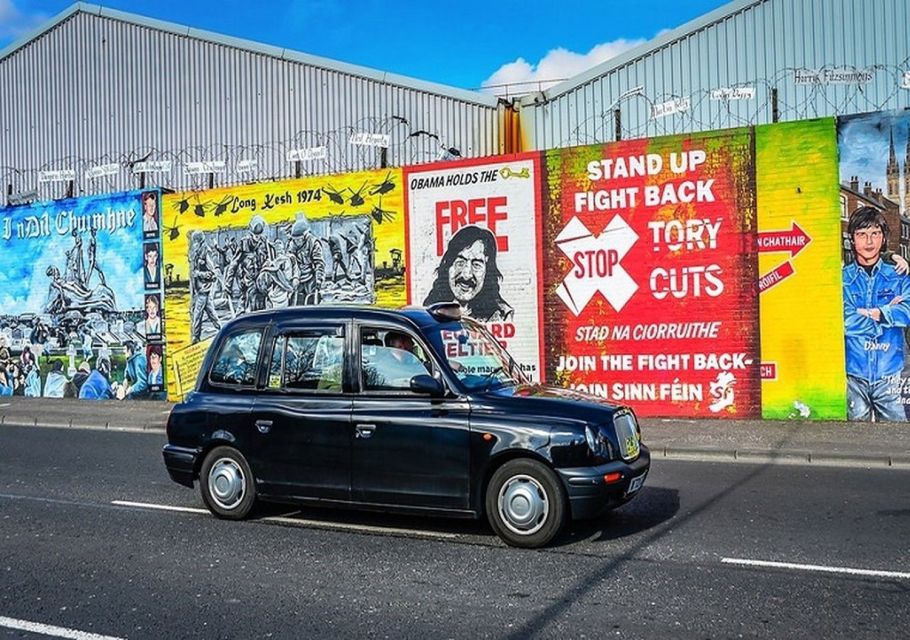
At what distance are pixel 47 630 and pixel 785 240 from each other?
1198 cm

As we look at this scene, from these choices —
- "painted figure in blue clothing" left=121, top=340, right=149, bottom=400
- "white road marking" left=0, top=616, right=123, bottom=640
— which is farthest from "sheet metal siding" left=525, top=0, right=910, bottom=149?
"white road marking" left=0, top=616, right=123, bottom=640

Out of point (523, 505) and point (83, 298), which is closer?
point (523, 505)

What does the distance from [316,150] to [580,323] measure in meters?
6.70

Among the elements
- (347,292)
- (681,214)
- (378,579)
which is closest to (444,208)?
(347,292)

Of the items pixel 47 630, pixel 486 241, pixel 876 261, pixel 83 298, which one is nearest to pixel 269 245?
pixel 486 241

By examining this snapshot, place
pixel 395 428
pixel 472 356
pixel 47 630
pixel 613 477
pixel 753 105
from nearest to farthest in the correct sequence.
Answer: pixel 47 630 → pixel 613 477 → pixel 395 428 → pixel 472 356 → pixel 753 105

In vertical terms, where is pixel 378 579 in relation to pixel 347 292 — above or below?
below

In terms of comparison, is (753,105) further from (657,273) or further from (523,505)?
(523,505)

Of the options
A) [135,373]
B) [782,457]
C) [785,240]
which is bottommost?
[782,457]

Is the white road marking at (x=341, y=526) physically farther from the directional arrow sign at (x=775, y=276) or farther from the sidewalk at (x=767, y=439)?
the directional arrow sign at (x=775, y=276)

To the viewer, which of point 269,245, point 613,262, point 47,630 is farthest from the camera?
point 269,245

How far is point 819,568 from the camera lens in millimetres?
6227

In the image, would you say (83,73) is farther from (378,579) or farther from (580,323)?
(378,579)

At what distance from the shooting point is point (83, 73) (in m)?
24.8
